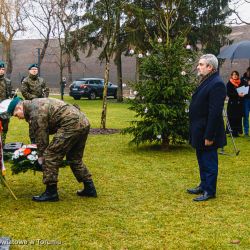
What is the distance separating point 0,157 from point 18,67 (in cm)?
7018

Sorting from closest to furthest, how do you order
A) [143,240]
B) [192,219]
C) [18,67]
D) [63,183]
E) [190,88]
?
[143,240], [192,219], [63,183], [190,88], [18,67]

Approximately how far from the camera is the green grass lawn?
17.8ft

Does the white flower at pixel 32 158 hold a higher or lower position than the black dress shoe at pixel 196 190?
higher

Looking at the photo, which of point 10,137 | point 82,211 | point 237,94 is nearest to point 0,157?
point 82,211

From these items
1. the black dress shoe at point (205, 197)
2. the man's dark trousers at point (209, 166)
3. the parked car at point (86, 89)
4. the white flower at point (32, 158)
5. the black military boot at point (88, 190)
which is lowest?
the parked car at point (86, 89)

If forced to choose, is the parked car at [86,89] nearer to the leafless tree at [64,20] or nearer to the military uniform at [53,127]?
the leafless tree at [64,20]

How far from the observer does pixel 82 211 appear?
6480 millimetres

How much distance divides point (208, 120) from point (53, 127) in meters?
2.06

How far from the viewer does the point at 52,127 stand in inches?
256

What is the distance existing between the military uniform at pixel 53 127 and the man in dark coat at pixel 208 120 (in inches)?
61.0

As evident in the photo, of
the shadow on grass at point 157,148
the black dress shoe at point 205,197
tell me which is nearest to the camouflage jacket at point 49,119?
the black dress shoe at point 205,197

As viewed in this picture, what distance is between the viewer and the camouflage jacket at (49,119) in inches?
248

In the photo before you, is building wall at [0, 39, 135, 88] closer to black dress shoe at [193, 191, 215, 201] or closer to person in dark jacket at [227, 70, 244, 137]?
person in dark jacket at [227, 70, 244, 137]

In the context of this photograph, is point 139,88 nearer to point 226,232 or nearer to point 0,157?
point 0,157
